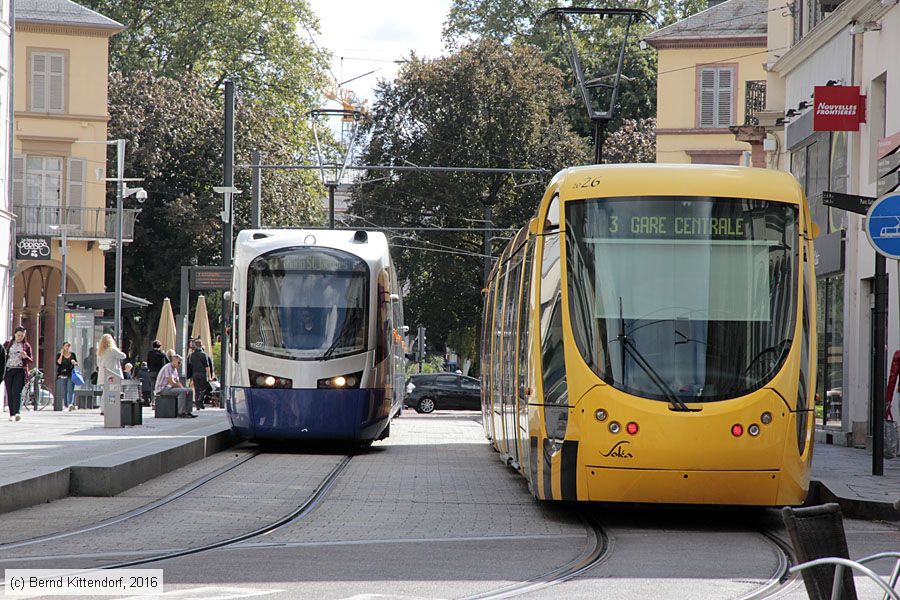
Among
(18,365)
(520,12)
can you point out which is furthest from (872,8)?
(520,12)

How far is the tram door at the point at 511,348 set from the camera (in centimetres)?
1565

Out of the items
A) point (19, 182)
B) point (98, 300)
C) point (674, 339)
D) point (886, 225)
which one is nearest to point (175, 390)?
point (98, 300)

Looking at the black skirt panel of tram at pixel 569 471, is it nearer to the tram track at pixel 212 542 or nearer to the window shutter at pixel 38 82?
the tram track at pixel 212 542

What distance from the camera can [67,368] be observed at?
33125 mm

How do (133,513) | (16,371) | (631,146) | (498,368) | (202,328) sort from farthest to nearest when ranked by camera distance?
(631,146) → (202,328) → (16,371) → (498,368) → (133,513)

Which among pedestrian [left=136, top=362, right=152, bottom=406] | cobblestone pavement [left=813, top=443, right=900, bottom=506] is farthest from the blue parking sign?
pedestrian [left=136, top=362, right=152, bottom=406]

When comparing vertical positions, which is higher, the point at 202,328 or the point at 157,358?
the point at 202,328

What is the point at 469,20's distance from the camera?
219ft

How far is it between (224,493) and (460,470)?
4.91m

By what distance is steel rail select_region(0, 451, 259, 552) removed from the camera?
35.1ft

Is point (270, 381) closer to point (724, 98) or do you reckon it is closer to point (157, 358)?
point (157, 358)

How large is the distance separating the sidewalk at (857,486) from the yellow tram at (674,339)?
4.34ft

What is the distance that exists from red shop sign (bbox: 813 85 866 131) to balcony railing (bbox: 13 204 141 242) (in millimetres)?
28680

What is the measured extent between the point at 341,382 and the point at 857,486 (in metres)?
8.06
